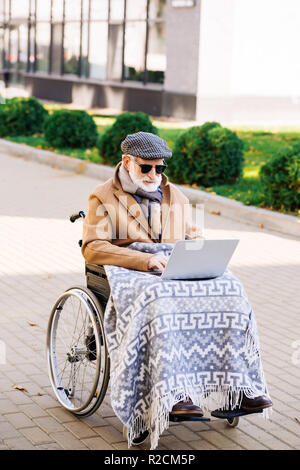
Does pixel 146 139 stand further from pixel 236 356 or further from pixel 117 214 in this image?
pixel 236 356

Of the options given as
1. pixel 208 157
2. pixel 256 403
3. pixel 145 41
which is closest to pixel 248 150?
pixel 208 157

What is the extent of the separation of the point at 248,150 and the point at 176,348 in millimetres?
13168

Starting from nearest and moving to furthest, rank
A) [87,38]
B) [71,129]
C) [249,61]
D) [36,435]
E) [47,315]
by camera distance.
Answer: [36,435] → [47,315] → [71,129] → [249,61] → [87,38]

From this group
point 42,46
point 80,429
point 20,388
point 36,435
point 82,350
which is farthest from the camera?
point 42,46

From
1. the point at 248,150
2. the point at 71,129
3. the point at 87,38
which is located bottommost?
the point at 248,150

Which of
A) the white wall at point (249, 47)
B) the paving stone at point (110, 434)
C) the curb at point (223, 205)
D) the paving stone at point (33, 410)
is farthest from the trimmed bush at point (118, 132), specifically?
the paving stone at point (110, 434)

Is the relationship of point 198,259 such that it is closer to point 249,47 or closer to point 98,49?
point 249,47

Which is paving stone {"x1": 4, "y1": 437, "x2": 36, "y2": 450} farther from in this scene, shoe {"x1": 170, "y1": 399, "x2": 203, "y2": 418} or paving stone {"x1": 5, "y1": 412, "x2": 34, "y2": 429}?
shoe {"x1": 170, "y1": 399, "x2": 203, "y2": 418}

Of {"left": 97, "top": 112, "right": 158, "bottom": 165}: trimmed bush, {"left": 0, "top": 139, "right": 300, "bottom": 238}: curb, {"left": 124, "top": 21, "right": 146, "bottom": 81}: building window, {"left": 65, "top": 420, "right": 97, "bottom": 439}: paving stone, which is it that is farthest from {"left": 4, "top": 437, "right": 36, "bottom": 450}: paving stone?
{"left": 124, "top": 21, "right": 146, "bottom": 81}: building window

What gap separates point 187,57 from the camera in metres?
23.1

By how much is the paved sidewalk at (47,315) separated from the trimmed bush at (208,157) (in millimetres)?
1573

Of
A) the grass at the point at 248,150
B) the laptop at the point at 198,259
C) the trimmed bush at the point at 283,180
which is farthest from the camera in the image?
the grass at the point at 248,150

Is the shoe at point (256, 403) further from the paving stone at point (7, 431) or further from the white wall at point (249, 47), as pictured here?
the white wall at point (249, 47)

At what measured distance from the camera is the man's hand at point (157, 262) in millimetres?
4562
